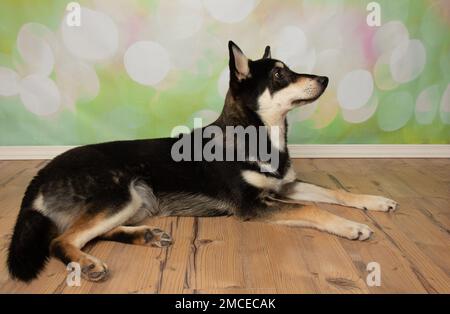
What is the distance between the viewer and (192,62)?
348 centimetres

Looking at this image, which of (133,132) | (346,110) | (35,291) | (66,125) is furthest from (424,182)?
(66,125)

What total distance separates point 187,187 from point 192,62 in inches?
59.1

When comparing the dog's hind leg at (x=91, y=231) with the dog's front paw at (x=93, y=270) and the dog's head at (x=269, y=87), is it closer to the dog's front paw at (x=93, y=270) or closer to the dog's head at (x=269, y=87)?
the dog's front paw at (x=93, y=270)

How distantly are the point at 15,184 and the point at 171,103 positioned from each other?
1.31 m

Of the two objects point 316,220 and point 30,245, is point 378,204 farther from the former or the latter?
point 30,245

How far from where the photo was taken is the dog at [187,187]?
1.93 meters

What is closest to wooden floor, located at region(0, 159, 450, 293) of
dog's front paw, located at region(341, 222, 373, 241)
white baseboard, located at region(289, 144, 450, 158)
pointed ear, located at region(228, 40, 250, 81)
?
dog's front paw, located at region(341, 222, 373, 241)

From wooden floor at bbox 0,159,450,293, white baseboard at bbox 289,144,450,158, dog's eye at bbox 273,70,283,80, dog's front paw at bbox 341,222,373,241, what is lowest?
wooden floor at bbox 0,159,450,293

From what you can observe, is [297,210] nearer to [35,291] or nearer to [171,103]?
[35,291]

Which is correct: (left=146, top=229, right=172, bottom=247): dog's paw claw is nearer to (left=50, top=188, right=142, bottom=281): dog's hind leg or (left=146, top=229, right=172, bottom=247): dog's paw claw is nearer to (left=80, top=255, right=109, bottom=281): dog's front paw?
(left=50, top=188, right=142, bottom=281): dog's hind leg

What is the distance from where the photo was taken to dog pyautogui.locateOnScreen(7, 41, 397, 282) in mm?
1933

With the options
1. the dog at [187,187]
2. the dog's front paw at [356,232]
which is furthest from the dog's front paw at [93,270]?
the dog's front paw at [356,232]

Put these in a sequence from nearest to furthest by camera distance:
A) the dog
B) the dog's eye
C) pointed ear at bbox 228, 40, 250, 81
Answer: the dog < pointed ear at bbox 228, 40, 250, 81 < the dog's eye

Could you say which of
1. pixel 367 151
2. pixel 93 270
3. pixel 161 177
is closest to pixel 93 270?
pixel 93 270
